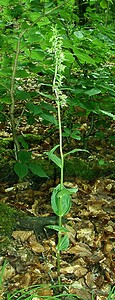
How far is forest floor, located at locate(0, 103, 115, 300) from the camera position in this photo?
208cm

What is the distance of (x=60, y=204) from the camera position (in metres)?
1.89

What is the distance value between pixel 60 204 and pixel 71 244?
0.64 meters

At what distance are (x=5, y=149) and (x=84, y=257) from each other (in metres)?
1.38

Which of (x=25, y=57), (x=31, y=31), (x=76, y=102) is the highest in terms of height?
(x=31, y=31)

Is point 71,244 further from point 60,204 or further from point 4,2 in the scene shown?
point 4,2

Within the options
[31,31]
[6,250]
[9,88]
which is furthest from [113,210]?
[31,31]

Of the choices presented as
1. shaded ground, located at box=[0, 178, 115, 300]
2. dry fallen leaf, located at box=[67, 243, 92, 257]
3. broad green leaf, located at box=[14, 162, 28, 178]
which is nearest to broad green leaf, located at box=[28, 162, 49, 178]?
broad green leaf, located at box=[14, 162, 28, 178]

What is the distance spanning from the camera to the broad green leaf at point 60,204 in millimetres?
1897

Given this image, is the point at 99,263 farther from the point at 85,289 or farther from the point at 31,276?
the point at 31,276

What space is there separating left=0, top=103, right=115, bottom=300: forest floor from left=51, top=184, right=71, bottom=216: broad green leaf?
0.35 metres

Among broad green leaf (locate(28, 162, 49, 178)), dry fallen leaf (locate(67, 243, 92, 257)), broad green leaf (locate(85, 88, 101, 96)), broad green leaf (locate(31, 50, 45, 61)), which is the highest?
broad green leaf (locate(31, 50, 45, 61))

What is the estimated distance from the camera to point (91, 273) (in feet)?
7.31

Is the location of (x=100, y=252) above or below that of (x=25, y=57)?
below

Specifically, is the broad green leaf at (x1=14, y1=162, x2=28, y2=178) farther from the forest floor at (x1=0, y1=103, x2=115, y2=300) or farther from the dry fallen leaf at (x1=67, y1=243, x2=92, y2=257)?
the dry fallen leaf at (x1=67, y1=243, x2=92, y2=257)
